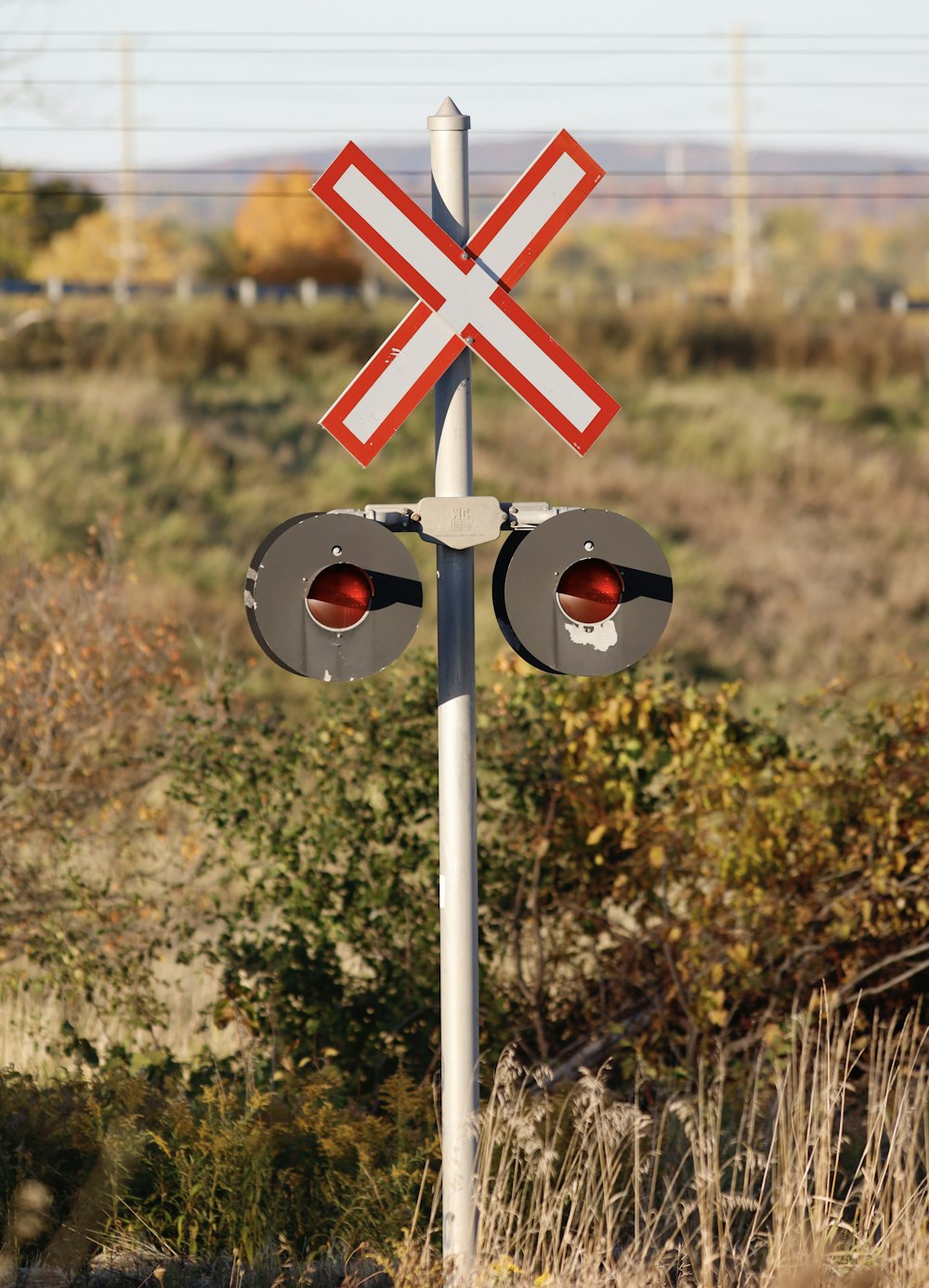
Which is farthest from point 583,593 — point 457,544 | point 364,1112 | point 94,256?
point 94,256

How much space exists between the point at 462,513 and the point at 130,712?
3965 millimetres

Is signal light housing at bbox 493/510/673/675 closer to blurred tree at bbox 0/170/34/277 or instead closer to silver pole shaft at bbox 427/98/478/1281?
silver pole shaft at bbox 427/98/478/1281

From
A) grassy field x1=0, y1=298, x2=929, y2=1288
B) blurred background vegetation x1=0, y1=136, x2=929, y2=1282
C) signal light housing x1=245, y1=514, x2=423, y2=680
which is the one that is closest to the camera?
signal light housing x1=245, y1=514, x2=423, y2=680

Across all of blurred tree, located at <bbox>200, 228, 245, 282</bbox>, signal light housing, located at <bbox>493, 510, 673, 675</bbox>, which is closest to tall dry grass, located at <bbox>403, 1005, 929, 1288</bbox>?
signal light housing, located at <bbox>493, 510, 673, 675</bbox>

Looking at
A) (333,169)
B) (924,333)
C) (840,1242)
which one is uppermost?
(924,333)

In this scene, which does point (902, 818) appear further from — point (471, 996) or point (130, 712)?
point (130, 712)

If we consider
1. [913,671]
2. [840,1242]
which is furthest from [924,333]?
[840,1242]

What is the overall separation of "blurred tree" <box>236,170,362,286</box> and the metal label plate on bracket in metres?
40.4

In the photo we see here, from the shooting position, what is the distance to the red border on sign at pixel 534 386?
3.66 metres

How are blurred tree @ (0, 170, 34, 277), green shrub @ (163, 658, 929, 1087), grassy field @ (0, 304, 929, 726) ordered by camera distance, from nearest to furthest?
green shrub @ (163, 658, 929, 1087), grassy field @ (0, 304, 929, 726), blurred tree @ (0, 170, 34, 277)

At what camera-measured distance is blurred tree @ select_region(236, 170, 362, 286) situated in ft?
159

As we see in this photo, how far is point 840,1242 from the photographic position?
421 cm

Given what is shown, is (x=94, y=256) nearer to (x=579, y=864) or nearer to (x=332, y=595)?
(x=579, y=864)

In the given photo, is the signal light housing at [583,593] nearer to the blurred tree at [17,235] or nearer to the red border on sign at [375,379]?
the red border on sign at [375,379]
